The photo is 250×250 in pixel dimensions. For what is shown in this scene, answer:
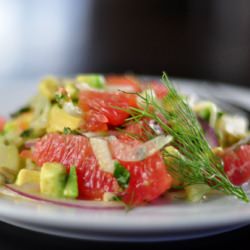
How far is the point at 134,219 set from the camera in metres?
1.78

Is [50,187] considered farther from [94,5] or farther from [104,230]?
[94,5]

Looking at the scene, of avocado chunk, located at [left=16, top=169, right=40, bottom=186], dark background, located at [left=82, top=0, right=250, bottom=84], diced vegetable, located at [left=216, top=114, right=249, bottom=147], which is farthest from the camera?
dark background, located at [left=82, top=0, right=250, bottom=84]

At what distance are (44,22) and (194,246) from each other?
628cm

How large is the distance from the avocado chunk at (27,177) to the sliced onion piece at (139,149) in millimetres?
328

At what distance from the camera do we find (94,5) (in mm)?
8141

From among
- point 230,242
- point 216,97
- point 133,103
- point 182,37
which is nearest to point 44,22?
point 182,37

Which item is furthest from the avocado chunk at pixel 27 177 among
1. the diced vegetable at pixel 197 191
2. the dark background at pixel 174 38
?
the dark background at pixel 174 38

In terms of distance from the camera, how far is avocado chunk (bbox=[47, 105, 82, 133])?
2391 millimetres

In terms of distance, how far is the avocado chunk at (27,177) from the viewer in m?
2.19

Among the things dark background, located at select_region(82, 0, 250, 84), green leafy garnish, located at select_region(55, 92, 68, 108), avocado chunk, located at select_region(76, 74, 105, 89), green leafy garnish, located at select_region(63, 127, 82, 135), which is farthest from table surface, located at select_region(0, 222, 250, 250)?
dark background, located at select_region(82, 0, 250, 84)

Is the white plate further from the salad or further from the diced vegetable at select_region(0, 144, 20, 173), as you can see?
the diced vegetable at select_region(0, 144, 20, 173)

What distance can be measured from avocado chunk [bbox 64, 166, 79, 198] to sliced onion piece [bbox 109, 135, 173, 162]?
6.9 inches

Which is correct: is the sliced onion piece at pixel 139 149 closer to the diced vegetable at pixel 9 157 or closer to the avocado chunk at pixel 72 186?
the avocado chunk at pixel 72 186

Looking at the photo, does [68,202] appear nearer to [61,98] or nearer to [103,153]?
[103,153]
